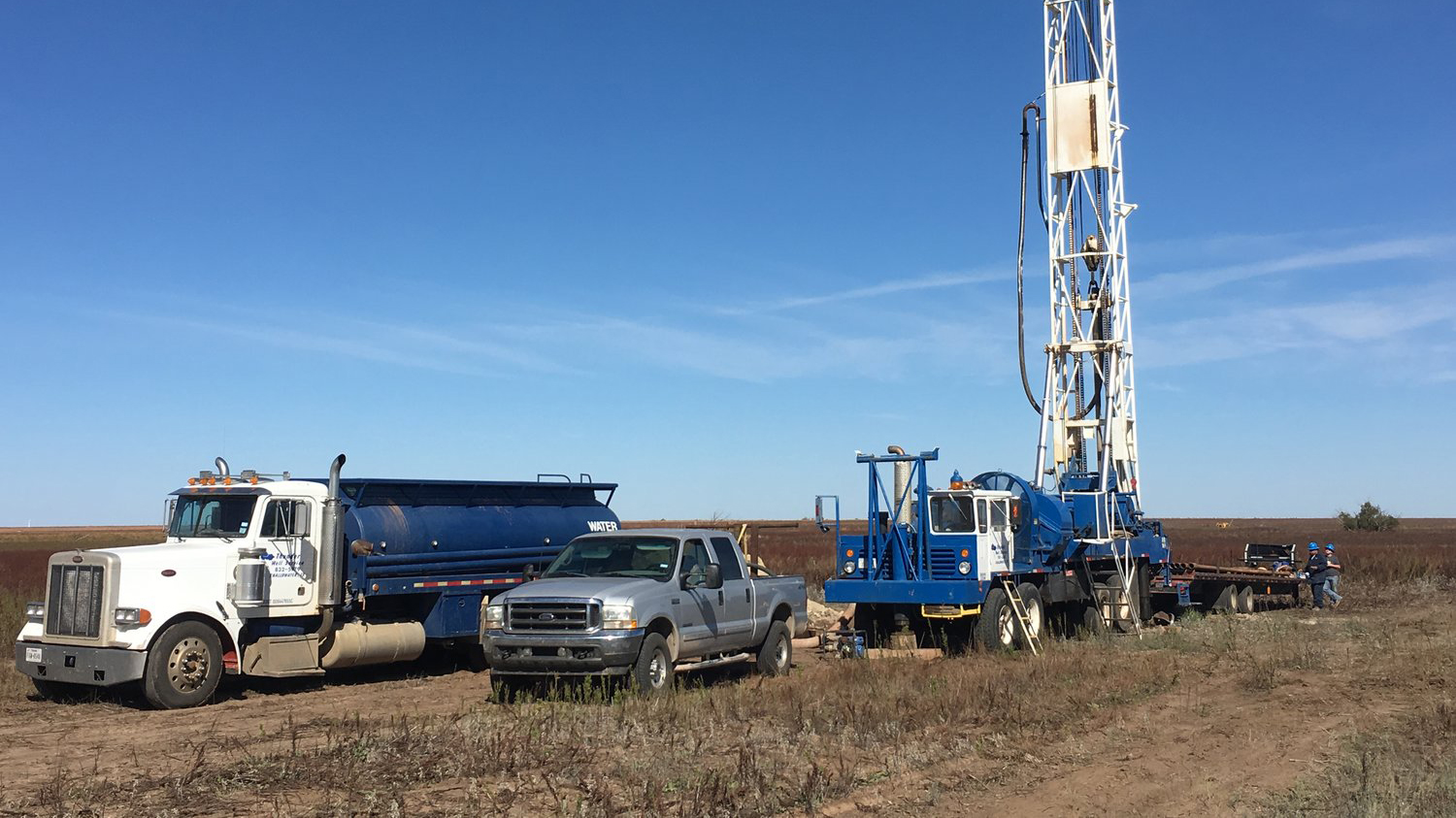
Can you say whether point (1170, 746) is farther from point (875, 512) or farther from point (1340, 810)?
point (875, 512)

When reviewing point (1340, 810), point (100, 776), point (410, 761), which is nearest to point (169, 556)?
point (100, 776)

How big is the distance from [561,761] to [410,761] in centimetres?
122

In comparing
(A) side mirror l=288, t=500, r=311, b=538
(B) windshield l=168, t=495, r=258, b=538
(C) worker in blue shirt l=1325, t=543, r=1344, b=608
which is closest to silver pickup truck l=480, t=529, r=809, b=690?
(A) side mirror l=288, t=500, r=311, b=538

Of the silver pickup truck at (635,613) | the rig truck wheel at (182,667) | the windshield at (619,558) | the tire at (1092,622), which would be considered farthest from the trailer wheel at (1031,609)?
the rig truck wheel at (182,667)

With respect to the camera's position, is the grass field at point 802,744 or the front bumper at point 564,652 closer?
the grass field at point 802,744

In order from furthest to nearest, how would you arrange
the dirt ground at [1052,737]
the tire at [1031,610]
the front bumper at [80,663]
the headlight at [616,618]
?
the tire at [1031,610]
the front bumper at [80,663]
the headlight at [616,618]
the dirt ground at [1052,737]

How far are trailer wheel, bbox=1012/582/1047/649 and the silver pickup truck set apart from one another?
495 cm

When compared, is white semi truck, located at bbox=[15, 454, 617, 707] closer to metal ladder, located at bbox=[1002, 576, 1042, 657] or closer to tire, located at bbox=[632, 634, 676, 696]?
tire, located at bbox=[632, 634, 676, 696]

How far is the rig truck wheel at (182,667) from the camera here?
1428 centimetres

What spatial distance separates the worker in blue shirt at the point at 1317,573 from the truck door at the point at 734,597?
18.9m

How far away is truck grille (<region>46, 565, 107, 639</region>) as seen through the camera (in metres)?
14.4

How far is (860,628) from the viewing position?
19.9 m

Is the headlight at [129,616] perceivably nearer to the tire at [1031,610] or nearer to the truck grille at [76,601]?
the truck grille at [76,601]

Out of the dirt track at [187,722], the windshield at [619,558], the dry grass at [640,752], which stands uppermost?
the windshield at [619,558]
